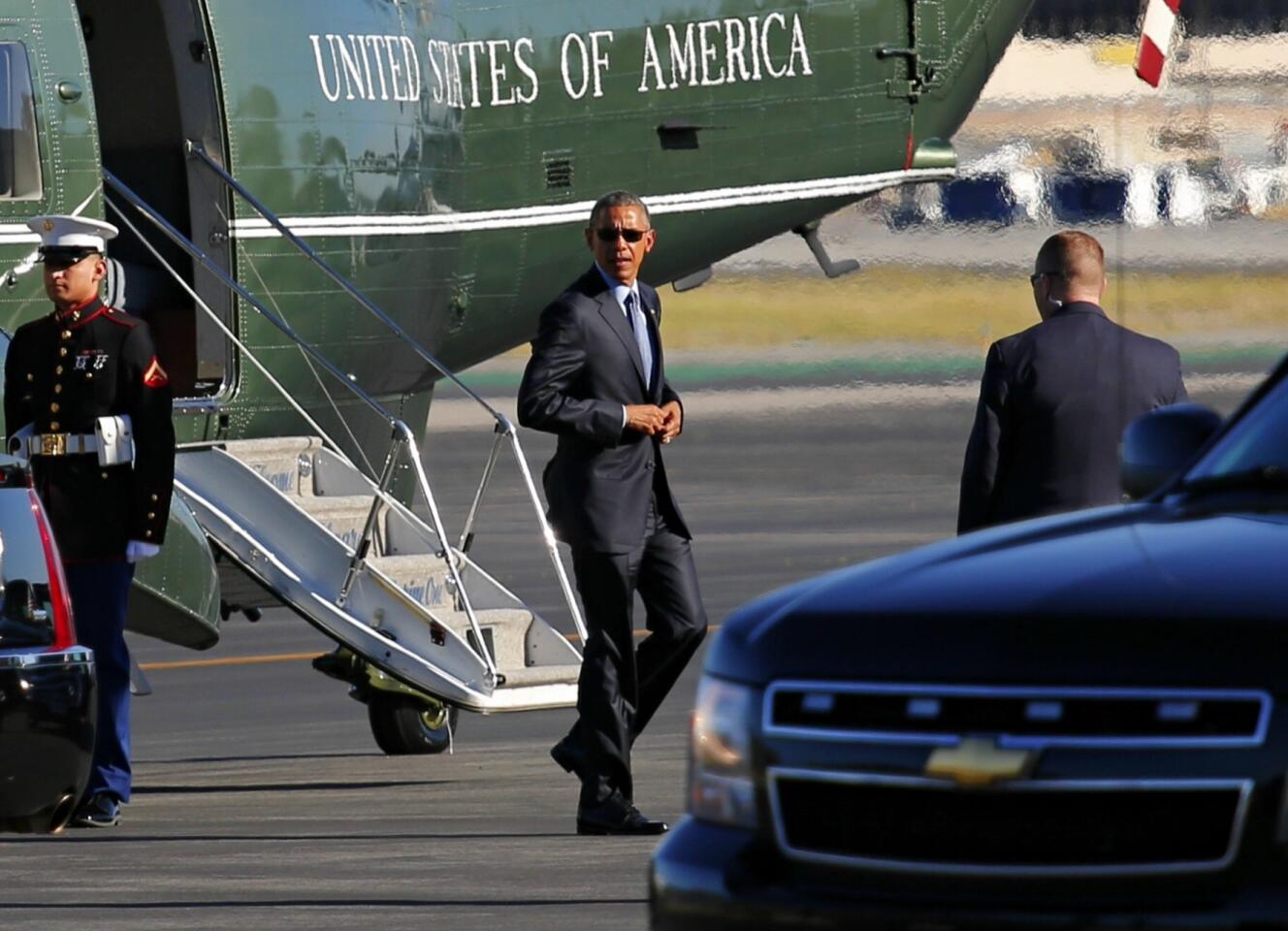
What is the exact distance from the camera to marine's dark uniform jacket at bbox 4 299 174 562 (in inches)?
386

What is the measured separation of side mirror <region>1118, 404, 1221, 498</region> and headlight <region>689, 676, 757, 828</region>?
1154 millimetres

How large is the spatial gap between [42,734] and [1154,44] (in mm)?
5345

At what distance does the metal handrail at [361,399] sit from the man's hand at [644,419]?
2034mm

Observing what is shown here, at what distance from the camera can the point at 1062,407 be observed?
8297 mm

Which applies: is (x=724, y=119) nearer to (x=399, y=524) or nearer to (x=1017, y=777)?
(x=399, y=524)

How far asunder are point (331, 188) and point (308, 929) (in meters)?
5.60

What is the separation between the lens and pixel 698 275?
15.1 metres

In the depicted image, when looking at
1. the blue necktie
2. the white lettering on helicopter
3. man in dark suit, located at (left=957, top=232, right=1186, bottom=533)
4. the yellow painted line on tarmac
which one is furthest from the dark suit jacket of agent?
the yellow painted line on tarmac

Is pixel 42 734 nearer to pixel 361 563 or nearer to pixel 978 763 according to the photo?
pixel 361 563

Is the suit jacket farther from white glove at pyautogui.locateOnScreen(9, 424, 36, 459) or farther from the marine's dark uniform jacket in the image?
white glove at pyautogui.locateOnScreen(9, 424, 36, 459)

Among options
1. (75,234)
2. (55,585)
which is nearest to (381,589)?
(75,234)

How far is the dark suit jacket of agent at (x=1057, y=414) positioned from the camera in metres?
8.30

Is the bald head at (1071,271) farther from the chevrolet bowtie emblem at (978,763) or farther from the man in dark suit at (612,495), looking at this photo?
the chevrolet bowtie emblem at (978,763)

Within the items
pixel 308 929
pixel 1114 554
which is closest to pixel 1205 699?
pixel 1114 554
